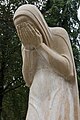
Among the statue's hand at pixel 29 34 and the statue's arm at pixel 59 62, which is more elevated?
the statue's hand at pixel 29 34

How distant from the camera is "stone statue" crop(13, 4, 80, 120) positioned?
470 centimetres

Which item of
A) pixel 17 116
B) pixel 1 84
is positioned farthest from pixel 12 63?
pixel 17 116

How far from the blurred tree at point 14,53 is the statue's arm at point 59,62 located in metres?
11.0

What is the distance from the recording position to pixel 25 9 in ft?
15.7

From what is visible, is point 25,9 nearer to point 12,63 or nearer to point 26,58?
point 26,58

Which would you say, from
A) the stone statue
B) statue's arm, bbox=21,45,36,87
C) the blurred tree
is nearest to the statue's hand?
the stone statue

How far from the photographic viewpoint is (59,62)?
480 cm

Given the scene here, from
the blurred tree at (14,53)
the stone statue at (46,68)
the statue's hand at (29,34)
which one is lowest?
the blurred tree at (14,53)

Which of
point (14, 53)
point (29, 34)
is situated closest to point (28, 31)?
point (29, 34)

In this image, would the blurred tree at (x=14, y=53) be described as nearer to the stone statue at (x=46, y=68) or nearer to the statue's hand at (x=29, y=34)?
the stone statue at (x=46, y=68)

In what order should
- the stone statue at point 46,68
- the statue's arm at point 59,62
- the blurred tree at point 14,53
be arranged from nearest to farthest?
the stone statue at point 46,68
the statue's arm at point 59,62
the blurred tree at point 14,53

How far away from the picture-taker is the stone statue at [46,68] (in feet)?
15.4

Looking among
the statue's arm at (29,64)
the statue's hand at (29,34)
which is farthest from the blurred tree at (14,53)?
the statue's hand at (29,34)

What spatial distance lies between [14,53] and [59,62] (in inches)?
471
